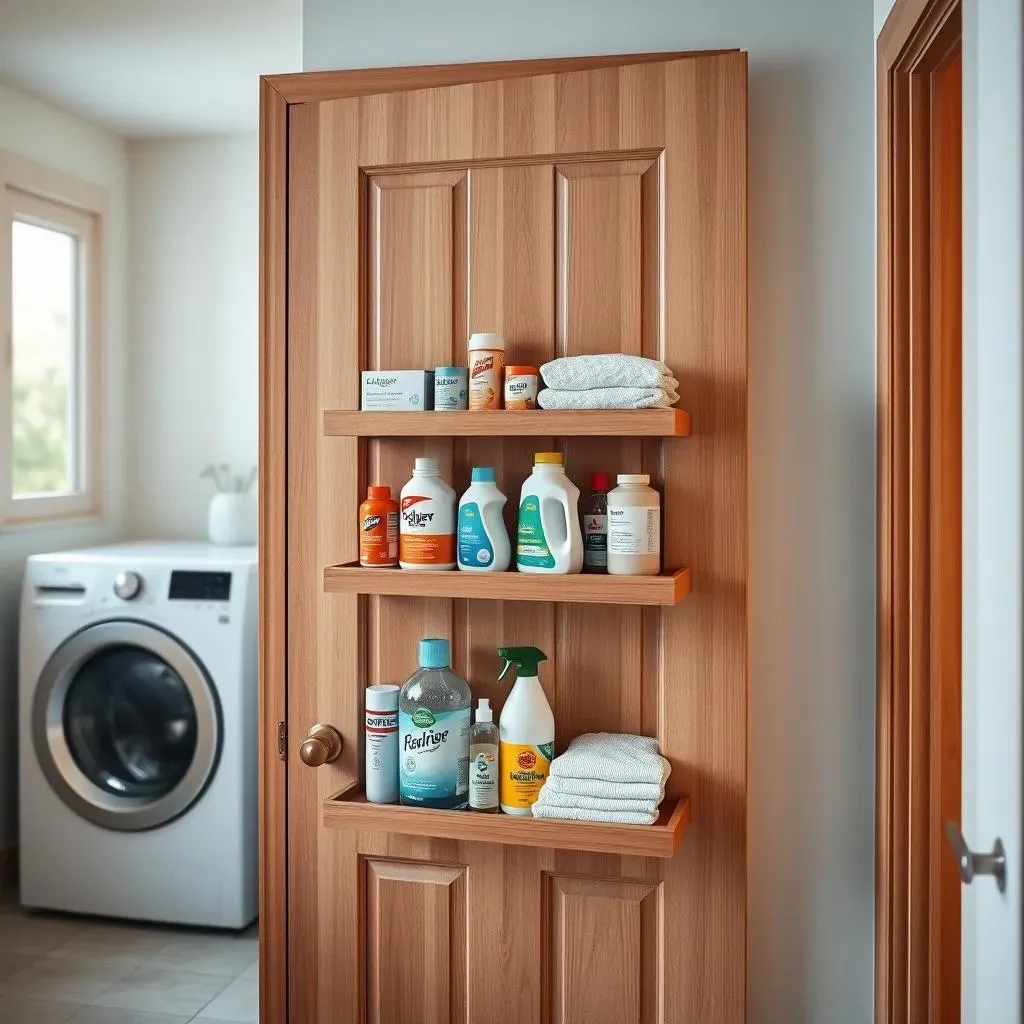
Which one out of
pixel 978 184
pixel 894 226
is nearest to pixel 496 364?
pixel 894 226

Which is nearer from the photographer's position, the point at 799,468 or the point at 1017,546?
the point at 1017,546

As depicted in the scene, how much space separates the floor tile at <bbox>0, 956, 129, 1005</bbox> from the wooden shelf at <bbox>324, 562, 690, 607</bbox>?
1566 millimetres

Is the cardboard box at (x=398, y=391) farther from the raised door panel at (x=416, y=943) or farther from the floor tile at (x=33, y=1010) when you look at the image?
the floor tile at (x=33, y=1010)

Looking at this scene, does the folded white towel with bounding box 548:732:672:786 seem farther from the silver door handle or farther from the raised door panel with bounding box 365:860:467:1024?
the silver door handle

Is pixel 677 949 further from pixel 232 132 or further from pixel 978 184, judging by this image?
pixel 232 132

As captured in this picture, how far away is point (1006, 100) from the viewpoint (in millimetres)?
1006

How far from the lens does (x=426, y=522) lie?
1630mm

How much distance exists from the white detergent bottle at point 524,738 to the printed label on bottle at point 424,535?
0.18 metres

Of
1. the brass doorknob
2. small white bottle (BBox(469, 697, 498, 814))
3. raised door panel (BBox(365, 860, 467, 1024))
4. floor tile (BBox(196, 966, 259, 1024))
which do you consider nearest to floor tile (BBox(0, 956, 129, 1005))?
floor tile (BBox(196, 966, 259, 1024))

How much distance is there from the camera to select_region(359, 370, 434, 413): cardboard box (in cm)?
165

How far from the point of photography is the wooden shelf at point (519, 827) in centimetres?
151

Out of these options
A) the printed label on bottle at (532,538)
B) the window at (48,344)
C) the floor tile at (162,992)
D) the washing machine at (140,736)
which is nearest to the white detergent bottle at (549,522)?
the printed label on bottle at (532,538)

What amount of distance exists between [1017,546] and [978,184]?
1.26ft

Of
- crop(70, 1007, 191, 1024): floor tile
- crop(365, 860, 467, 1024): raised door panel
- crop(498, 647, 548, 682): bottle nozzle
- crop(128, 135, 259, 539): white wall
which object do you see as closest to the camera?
crop(498, 647, 548, 682): bottle nozzle
